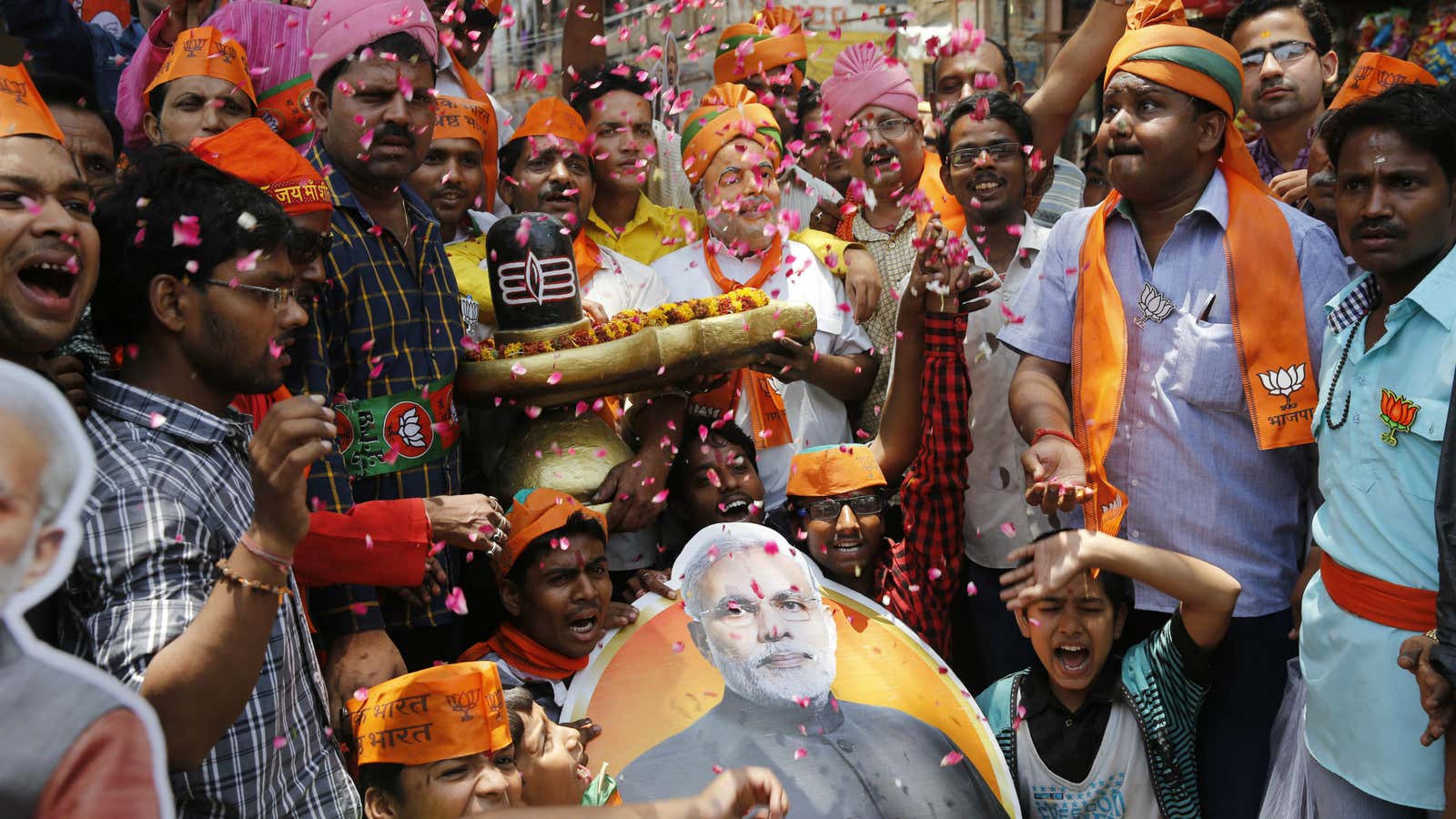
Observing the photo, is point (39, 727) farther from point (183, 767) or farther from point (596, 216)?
point (596, 216)

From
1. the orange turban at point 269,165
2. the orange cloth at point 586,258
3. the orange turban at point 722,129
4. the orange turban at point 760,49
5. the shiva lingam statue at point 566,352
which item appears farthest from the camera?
the orange turban at point 760,49

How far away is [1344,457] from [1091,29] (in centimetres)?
212

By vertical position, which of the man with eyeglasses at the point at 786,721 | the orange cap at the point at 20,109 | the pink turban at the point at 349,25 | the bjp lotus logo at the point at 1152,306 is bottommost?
the man with eyeglasses at the point at 786,721

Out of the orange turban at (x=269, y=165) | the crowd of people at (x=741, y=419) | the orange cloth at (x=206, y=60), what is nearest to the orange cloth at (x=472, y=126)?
the crowd of people at (x=741, y=419)

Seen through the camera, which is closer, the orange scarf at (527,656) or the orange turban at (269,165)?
the orange turban at (269,165)

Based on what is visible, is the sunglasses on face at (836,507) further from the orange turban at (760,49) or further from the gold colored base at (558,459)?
the orange turban at (760,49)

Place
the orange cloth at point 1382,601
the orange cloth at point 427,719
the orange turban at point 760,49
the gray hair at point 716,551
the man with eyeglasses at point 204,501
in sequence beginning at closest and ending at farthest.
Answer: the man with eyeglasses at point 204,501 < the orange cloth at point 427,719 < the orange cloth at point 1382,601 < the gray hair at point 716,551 < the orange turban at point 760,49

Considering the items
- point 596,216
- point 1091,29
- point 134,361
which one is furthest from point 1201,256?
point 134,361

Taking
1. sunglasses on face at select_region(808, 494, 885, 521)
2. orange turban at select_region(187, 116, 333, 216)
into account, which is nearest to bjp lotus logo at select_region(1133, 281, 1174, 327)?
sunglasses on face at select_region(808, 494, 885, 521)

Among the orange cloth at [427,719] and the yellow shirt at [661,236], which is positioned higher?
the yellow shirt at [661,236]

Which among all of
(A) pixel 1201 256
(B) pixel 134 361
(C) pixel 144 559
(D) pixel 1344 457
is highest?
(B) pixel 134 361

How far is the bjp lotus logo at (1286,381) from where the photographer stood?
11.1 ft

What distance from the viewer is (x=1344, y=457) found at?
123 inches

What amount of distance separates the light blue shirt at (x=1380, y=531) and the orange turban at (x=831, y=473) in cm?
127
